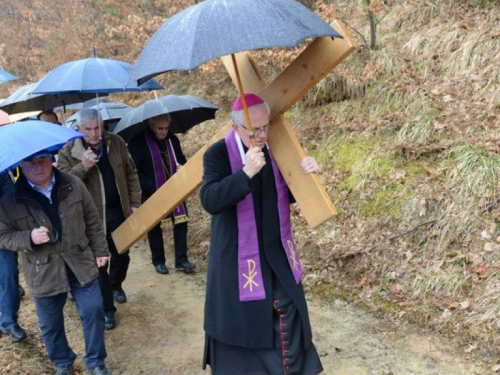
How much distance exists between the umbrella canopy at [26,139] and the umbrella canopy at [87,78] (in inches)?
31.0

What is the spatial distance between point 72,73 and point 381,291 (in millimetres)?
3544

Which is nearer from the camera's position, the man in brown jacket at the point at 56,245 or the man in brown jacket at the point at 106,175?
the man in brown jacket at the point at 56,245

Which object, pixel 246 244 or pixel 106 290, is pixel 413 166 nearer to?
pixel 246 244

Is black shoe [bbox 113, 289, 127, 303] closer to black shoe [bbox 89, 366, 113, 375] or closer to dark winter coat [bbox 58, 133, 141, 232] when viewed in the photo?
dark winter coat [bbox 58, 133, 141, 232]

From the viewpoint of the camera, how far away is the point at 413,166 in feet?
18.4

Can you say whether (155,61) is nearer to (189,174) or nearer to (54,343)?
(189,174)

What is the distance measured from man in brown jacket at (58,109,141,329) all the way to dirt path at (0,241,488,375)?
1.30ft

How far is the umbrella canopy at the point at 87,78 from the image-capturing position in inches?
159

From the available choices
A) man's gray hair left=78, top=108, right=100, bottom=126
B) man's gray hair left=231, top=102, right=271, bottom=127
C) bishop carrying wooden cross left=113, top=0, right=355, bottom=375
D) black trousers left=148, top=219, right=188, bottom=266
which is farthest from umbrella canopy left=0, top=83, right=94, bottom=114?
man's gray hair left=231, top=102, right=271, bottom=127

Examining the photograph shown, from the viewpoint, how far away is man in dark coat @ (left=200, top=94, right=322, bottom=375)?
9.48 ft

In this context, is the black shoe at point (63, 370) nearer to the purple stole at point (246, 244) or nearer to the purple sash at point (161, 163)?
the purple stole at point (246, 244)

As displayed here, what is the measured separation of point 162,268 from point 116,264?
113 centimetres

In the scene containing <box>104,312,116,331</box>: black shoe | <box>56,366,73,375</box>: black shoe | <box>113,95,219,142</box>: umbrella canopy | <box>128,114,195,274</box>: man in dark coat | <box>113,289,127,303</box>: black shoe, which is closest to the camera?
<box>56,366,73,375</box>: black shoe

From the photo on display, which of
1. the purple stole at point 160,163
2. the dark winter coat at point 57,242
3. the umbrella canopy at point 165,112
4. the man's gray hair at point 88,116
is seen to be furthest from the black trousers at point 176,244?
the dark winter coat at point 57,242
